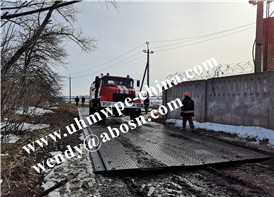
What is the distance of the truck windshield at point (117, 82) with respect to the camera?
10.8 meters

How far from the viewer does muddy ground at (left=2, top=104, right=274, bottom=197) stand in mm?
2752

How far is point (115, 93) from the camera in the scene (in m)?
10.1

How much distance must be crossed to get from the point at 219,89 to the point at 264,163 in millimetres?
5104

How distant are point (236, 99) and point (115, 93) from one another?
5.60 meters

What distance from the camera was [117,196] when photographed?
269 cm

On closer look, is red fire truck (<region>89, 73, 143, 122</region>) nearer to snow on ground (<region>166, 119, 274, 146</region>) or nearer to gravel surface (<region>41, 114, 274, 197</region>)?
snow on ground (<region>166, 119, 274, 146</region>)

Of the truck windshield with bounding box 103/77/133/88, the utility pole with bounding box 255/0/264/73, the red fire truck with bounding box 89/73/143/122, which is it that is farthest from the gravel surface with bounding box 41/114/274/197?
the truck windshield with bounding box 103/77/133/88

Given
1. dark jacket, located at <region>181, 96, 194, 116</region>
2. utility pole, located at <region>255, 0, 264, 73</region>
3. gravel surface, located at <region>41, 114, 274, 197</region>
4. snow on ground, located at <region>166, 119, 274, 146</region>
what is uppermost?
utility pole, located at <region>255, 0, 264, 73</region>

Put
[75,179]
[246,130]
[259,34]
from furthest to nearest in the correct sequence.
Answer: [259,34]
[246,130]
[75,179]

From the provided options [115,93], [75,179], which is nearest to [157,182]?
[75,179]

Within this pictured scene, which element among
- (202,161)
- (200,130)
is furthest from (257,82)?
(202,161)

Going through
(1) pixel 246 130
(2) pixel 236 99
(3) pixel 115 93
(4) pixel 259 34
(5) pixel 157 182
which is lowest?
(5) pixel 157 182

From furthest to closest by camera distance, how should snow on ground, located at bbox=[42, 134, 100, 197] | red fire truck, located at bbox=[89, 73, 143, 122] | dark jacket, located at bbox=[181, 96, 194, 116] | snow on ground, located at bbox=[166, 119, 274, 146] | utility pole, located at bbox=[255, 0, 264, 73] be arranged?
red fire truck, located at bbox=[89, 73, 143, 122], dark jacket, located at bbox=[181, 96, 194, 116], utility pole, located at bbox=[255, 0, 264, 73], snow on ground, located at bbox=[166, 119, 274, 146], snow on ground, located at bbox=[42, 134, 100, 197]

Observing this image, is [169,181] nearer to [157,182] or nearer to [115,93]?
[157,182]
